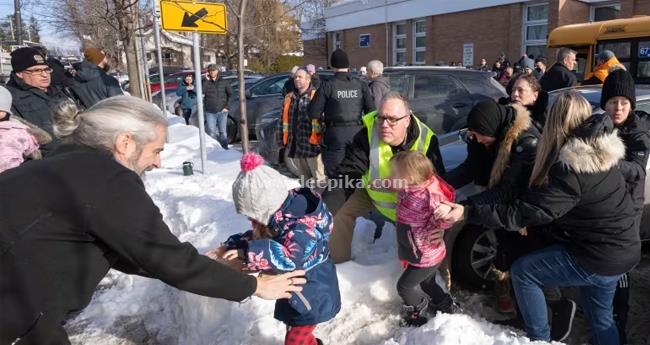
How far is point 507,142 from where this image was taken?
299 cm

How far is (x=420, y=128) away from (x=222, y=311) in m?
1.84

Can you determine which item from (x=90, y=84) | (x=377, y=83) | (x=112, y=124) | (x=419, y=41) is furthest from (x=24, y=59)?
(x=419, y=41)

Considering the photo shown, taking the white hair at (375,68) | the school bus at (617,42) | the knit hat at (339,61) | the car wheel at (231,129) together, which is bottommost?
the car wheel at (231,129)

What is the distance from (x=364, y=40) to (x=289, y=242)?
34109 millimetres

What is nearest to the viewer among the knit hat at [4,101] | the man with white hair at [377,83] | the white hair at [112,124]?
the white hair at [112,124]

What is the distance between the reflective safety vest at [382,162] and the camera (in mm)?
3291

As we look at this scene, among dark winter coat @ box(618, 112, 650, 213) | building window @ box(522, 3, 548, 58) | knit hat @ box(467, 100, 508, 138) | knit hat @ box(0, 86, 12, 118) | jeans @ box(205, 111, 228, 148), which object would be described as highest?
building window @ box(522, 3, 548, 58)

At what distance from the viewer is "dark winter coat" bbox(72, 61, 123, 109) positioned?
677 centimetres

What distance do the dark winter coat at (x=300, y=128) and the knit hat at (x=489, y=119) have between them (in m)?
2.91

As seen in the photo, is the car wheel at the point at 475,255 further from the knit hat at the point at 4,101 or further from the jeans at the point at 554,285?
the knit hat at the point at 4,101

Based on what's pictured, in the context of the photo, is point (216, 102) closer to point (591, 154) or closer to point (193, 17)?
point (193, 17)

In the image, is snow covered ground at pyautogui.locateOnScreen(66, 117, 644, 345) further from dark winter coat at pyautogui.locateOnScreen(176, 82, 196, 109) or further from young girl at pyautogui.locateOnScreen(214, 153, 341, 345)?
dark winter coat at pyautogui.locateOnScreen(176, 82, 196, 109)

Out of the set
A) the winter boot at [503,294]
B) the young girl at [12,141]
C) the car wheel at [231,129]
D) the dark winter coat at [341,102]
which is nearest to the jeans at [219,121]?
the car wheel at [231,129]

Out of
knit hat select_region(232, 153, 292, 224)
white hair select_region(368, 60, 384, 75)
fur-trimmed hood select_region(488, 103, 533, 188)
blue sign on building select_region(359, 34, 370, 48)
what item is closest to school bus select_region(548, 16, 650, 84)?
white hair select_region(368, 60, 384, 75)
